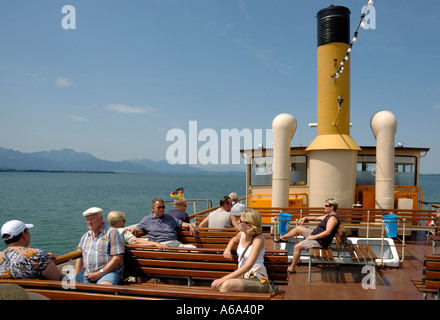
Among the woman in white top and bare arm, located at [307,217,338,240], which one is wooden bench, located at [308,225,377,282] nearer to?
bare arm, located at [307,217,338,240]

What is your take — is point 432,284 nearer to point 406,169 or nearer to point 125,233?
point 125,233

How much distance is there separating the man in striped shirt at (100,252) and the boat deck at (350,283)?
2674 mm

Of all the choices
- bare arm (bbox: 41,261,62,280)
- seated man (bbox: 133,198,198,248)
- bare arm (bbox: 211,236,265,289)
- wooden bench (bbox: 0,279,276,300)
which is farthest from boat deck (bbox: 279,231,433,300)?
bare arm (bbox: 41,261,62,280)

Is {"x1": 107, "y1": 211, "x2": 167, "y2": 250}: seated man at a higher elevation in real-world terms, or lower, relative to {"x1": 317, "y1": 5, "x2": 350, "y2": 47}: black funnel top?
lower

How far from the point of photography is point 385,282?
5879 mm

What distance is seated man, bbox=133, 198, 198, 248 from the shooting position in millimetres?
5723

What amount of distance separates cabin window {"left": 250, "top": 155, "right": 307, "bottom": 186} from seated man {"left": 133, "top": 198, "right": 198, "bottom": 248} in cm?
679

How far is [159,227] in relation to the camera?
5824 mm

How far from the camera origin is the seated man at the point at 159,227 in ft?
18.8

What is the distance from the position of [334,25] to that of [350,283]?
8.42 m

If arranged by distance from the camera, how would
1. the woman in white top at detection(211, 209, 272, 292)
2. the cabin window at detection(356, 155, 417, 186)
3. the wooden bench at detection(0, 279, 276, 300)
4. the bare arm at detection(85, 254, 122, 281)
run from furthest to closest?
the cabin window at detection(356, 155, 417, 186), the bare arm at detection(85, 254, 122, 281), the woman in white top at detection(211, 209, 272, 292), the wooden bench at detection(0, 279, 276, 300)

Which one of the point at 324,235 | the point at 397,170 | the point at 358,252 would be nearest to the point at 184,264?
the point at 324,235
